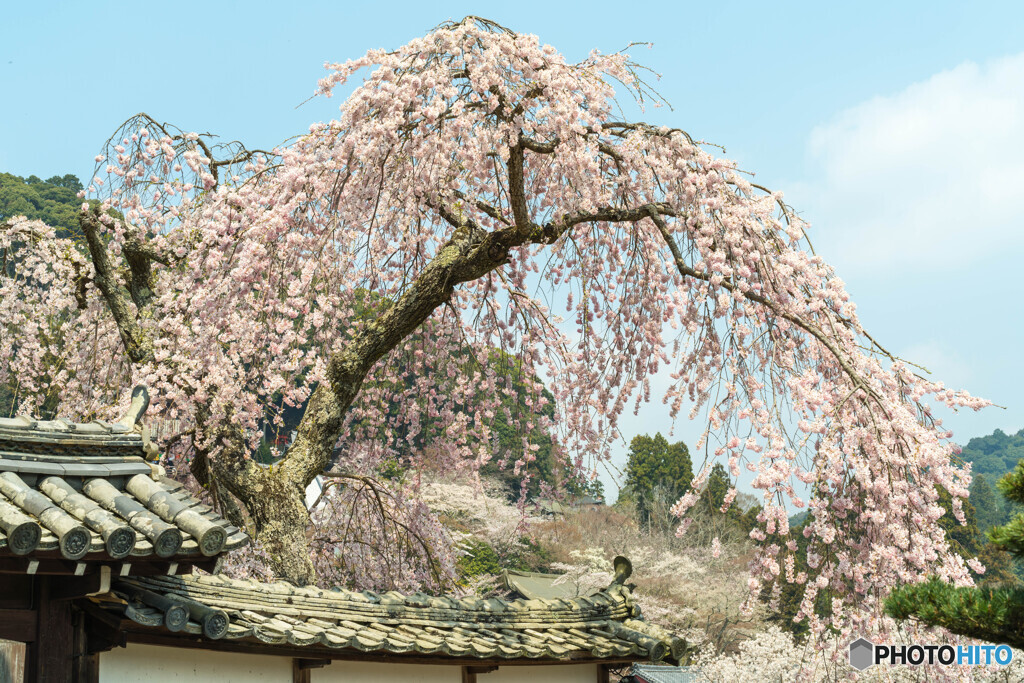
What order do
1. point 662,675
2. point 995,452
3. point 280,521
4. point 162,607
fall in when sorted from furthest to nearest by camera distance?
point 995,452 → point 662,675 → point 280,521 → point 162,607

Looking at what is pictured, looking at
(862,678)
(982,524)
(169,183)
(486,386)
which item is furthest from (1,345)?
(982,524)

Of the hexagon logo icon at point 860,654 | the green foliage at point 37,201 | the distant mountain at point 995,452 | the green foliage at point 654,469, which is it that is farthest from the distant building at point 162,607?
the distant mountain at point 995,452

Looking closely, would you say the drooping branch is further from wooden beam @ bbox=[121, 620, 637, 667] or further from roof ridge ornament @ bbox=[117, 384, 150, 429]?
wooden beam @ bbox=[121, 620, 637, 667]

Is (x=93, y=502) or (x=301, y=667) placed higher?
(x=93, y=502)

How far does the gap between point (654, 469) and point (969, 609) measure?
1142 inches

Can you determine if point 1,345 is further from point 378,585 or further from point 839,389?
point 839,389

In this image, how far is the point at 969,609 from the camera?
4.70 m

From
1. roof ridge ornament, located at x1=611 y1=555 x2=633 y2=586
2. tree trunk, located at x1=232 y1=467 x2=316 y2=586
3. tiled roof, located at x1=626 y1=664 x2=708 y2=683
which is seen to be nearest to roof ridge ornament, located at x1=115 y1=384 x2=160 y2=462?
tree trunk, located at x1=232 y1=467 x2=316 y2=586

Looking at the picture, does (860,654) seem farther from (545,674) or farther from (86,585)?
(86,585)

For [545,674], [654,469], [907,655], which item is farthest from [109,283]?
[654,469]

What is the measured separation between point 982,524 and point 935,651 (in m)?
43.2

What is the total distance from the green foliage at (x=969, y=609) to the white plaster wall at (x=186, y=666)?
342 centimetres

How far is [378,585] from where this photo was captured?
1041 centimetres

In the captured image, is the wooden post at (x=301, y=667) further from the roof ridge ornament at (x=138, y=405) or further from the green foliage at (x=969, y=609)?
the green foliage at (x=969, y=609)
